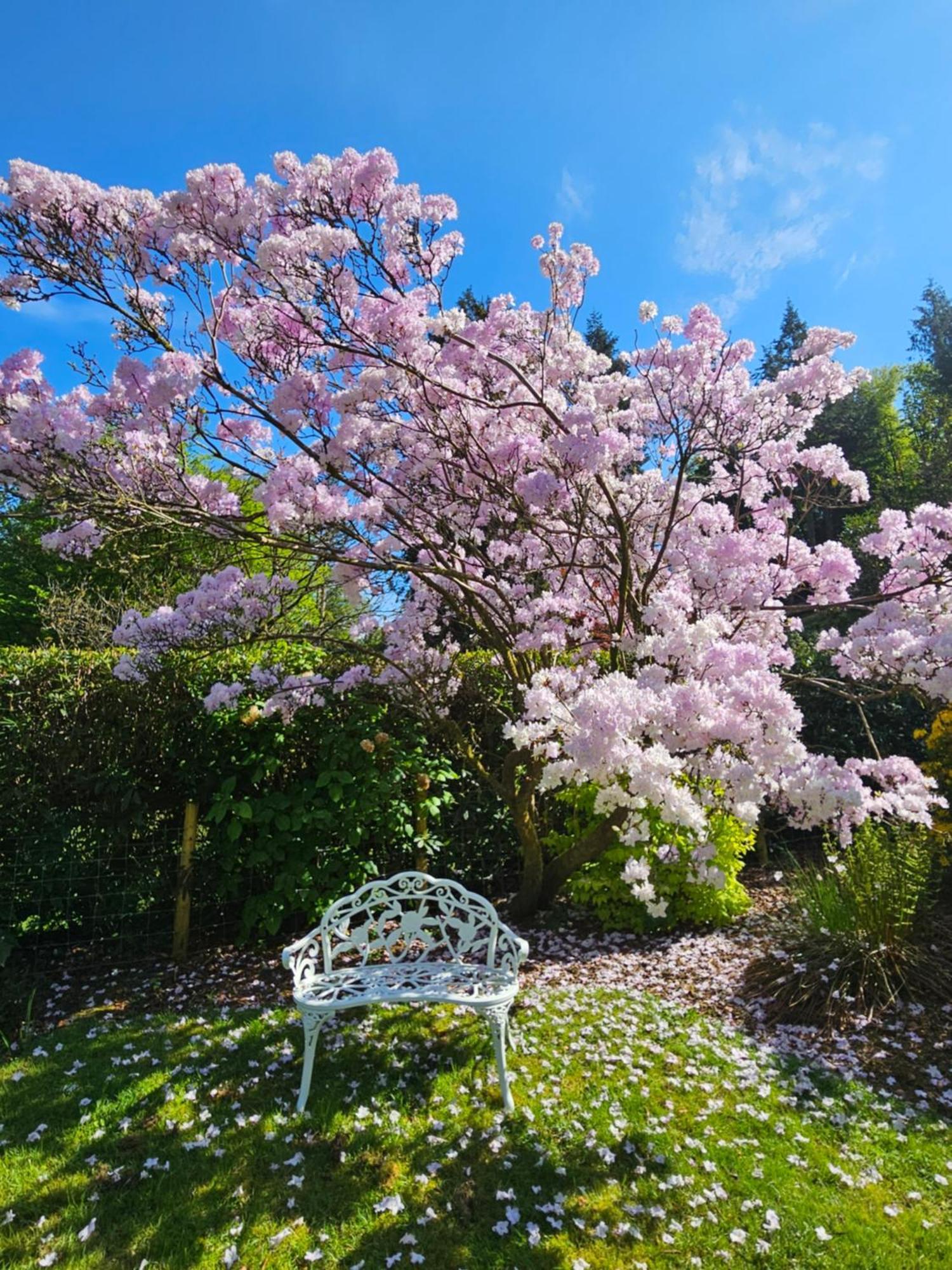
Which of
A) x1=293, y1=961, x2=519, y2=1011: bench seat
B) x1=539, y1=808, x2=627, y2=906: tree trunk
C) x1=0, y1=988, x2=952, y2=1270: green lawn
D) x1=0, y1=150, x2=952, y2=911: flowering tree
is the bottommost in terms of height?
x1=0, y1=988, x2=952, y2=1270: green lawn

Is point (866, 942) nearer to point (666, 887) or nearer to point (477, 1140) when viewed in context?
point (666, 887)

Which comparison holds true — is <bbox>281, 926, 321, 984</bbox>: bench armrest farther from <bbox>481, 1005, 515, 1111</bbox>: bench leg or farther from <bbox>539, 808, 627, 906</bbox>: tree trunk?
<bbox>539, 808, 627, 906</bbox>: tree trunk

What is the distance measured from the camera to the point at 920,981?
3.48m

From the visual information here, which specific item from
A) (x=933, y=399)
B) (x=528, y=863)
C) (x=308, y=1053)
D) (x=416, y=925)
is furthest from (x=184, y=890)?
(x=933, y=399)

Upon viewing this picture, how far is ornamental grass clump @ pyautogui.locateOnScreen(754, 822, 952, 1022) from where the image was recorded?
3.42m

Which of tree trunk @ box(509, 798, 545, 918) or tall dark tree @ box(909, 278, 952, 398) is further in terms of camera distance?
tall dark tree @ box(909, 278, 952, 398)

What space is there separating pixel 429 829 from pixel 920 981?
Result: 9.89 ft

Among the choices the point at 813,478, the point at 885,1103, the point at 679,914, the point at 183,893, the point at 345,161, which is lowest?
the point at 885,1103

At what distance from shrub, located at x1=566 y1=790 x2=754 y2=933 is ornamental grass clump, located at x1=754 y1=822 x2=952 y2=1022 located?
0.75 m

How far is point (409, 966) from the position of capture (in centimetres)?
319

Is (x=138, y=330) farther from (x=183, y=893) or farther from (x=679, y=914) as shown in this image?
(x=679, y=914)

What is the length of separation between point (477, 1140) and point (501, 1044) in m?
0.33

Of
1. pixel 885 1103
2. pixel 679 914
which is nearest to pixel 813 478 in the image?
pixel 679 914

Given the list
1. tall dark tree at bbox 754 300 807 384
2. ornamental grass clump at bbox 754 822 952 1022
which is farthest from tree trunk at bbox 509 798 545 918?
tall dark tree at bbox 754 300 807 384
